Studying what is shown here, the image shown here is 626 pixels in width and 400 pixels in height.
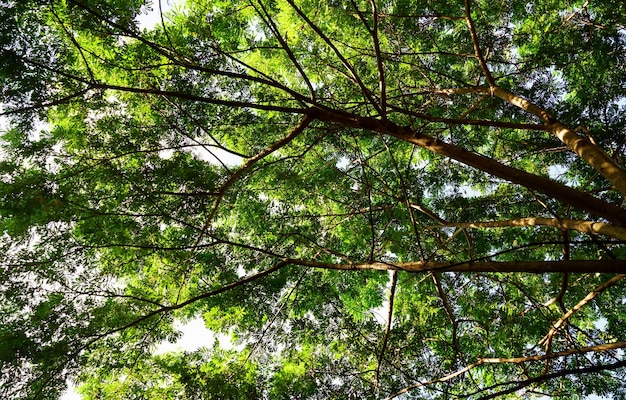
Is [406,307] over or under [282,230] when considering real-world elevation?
under

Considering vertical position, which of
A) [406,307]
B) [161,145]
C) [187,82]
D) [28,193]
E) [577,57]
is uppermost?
[577,57]

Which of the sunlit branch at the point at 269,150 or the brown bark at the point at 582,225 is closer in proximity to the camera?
the brown bark at the point at 582,225

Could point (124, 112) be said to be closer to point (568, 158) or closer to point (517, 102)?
Result: point (517, 102)

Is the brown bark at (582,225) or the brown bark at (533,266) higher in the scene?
the brown bark at (582,225)

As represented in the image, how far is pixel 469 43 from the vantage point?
18.0 ft

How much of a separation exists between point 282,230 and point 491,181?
286cm

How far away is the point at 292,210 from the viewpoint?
5.43 m

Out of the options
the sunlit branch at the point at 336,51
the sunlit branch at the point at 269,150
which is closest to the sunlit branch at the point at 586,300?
the sunlit branch at the point at 336,51

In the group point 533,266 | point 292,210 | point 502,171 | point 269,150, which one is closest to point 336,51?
point 269,150

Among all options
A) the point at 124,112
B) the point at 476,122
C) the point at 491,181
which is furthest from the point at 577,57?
the point at 124,112

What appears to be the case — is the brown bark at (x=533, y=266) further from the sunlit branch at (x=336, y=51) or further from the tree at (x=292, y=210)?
the sunlit branch at (x=336, y=51)

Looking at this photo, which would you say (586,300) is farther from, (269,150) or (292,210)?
(292,210)

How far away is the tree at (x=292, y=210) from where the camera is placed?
3449mm

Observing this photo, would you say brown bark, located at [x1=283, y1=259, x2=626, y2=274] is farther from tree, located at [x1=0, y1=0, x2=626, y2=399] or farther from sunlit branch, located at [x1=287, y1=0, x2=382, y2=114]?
sunlit branch, located at [x1=287, y1=0, x2=382, y2=114]
